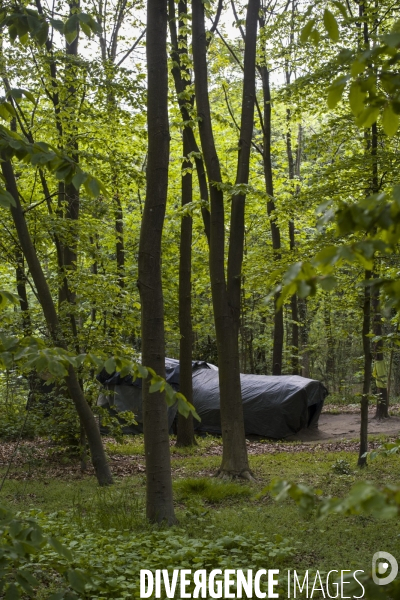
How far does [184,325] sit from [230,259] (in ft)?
11.2

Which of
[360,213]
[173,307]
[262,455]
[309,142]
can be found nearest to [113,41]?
[173,307]

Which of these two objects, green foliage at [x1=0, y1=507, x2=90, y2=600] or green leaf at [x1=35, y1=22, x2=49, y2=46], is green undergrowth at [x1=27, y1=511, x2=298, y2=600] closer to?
green foliage at [x1=0, y1=507, x2=90, y2=600]

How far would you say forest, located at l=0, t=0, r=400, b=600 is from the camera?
1929mm

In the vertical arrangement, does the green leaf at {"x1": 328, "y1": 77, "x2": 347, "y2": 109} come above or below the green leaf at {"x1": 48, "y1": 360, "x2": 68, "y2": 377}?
above

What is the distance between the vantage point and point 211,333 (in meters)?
27.3

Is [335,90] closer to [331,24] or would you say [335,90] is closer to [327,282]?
[331,24]

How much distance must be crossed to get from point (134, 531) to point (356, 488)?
15.8 feet

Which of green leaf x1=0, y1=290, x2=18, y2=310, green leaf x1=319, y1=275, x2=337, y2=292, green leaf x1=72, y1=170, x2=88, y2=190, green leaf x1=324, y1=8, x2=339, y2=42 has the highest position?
green leaf x1=324, y1=8, x2=339, y2=42

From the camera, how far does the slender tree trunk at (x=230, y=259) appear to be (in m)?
8.98

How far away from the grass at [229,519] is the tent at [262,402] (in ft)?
14.4

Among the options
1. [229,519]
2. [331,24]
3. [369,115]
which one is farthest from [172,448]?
[331,24]

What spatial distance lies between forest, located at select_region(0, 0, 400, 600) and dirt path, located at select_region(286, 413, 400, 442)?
94mm

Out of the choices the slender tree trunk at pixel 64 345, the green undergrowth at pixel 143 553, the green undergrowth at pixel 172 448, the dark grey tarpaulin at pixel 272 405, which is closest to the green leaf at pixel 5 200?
the green undergrowth at pixel 143 553

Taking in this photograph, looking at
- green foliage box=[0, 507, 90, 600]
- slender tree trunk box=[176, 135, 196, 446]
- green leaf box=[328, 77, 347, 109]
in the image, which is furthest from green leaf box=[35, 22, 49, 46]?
slender tree trunk box=[176, 135, 196, 446]
